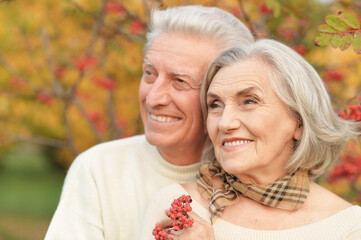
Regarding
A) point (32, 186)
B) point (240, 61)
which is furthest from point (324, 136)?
point (32, 186)

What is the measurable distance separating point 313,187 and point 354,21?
83 centimetres

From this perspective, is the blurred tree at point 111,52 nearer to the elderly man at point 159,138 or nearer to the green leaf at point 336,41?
the green leaf at point 336,41

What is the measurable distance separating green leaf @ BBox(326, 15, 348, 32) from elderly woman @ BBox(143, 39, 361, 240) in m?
0.22

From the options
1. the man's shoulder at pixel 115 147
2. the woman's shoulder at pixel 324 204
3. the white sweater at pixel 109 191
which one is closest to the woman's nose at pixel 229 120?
the woman's shoulder at pixel 324 204

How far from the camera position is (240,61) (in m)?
2.75

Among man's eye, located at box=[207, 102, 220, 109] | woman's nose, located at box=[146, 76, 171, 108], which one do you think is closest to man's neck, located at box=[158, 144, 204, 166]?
woman's nose, located at box=[146, 76, 171, 108]

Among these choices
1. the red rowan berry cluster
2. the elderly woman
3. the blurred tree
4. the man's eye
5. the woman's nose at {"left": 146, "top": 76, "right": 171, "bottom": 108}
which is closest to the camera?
the red rowan berry cluster

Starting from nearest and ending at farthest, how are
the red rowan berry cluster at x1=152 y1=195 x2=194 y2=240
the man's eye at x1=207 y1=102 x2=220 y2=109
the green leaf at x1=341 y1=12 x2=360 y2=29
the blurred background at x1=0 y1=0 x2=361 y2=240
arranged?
the red rowan berry cluster at x1=152 y1=195 x2=194 y2=240, the green leaf at x1=341 y1=12 x2=360 y2=29, the man's eye at x1=207 y1=102 x2=220 y2=109, the blurred background at x1=0 y1=0 x2=361 y2=240

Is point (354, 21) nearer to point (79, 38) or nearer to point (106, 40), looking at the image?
point (106, 40)

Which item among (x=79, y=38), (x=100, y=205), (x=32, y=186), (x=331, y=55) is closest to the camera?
(x=100, y=205)

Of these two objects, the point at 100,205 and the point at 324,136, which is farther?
the point at 100,205

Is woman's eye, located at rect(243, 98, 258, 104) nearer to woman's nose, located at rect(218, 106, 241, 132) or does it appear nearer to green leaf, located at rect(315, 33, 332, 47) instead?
woman's nose, located at rect(218, 106, 241, 132)

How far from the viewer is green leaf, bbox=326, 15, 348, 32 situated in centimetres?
270

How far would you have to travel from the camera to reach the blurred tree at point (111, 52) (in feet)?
12.7
